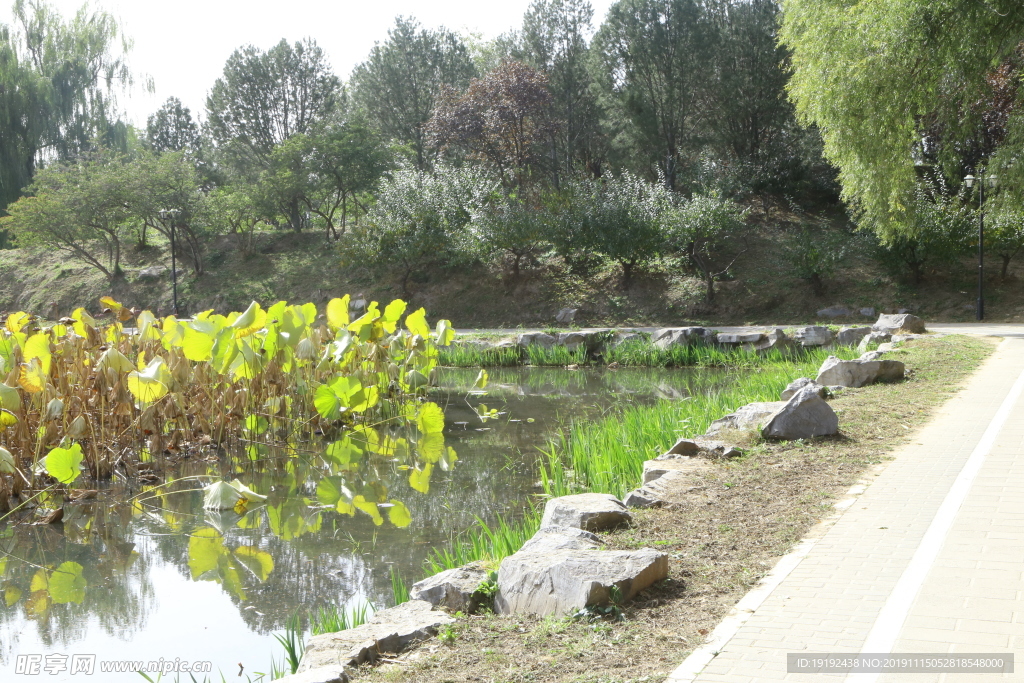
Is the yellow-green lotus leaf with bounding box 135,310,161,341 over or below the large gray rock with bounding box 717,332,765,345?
over

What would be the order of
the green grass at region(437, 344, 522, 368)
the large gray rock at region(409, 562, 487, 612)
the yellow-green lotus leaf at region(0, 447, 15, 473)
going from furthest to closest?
the green grass at region(437, 344, 522, 368)
the yellow-green lotus leaf at region(0, 447, 15, 473)
the large gray rock at region(409, 562, 487, 612)

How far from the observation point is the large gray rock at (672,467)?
630 centimetres

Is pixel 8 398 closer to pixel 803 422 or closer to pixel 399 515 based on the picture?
pixel 399 515

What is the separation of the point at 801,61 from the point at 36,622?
60.7 ft

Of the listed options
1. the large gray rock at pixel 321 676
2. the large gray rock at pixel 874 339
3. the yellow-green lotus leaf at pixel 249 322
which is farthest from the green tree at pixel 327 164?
the large gray rock at pixel 321 676

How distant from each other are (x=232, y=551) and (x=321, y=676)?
10.6 ft

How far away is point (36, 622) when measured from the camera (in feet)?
16.1

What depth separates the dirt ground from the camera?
331 cm

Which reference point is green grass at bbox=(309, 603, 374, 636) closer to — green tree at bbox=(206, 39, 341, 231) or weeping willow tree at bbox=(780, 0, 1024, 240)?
weeping willow tree at bbox=(780, 0, 1024, 240)

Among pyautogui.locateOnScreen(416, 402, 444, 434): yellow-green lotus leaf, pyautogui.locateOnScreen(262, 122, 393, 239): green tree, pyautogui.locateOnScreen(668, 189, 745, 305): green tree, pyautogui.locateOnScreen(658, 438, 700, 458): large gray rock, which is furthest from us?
pyautogui.locateOnScreen(262, 122, 393, 239): green tree

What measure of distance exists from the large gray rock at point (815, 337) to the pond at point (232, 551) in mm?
9412

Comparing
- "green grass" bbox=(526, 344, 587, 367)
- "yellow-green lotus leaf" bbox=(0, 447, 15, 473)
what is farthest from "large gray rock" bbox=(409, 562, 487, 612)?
"green grass" bbox=(526, 344, 587, 367)

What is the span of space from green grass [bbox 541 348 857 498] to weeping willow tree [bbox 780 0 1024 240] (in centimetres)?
742

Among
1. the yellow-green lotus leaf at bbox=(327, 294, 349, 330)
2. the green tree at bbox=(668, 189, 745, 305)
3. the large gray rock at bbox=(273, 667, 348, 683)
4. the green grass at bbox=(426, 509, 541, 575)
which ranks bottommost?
the green grass at bbox=(426, 509, 541, 575)
